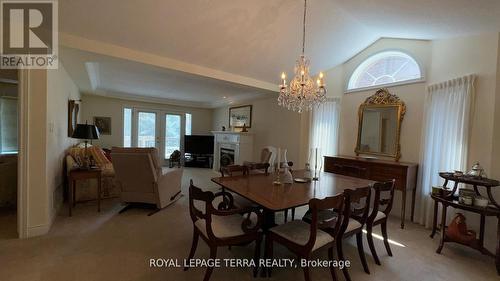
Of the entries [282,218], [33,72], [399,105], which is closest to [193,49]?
[33,72]

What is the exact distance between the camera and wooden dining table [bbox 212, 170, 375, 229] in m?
1.80

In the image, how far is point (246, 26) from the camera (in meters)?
2.91

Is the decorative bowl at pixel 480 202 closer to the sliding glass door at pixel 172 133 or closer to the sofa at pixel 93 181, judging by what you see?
the sofa at pixel 93 181

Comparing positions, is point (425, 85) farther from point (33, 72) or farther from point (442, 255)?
point (33, 72)

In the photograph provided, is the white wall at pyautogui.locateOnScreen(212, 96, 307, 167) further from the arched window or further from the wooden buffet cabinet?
the arched window

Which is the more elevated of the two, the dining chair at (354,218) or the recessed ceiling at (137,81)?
the recessed ceiling at (137,81)

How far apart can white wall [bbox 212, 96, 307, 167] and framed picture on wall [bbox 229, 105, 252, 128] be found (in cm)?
18

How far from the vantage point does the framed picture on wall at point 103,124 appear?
6.63 m

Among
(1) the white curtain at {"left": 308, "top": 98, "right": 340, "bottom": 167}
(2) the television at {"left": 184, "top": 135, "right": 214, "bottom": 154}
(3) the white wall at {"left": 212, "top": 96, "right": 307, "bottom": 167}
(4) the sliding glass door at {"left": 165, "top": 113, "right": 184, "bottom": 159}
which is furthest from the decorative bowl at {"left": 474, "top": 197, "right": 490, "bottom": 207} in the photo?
(4) the sliding glass door at {"left": 165, "top": 113, "right": 184, "bottom": 159}

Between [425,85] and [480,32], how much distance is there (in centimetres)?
82

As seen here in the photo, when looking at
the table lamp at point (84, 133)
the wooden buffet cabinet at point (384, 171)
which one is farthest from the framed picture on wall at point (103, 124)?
the wooden buffet cabinet at point (384, 171)

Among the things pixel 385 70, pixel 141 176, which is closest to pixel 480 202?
pixel 385 70

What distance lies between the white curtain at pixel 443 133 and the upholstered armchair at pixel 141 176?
3.93 meters

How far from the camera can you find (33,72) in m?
2.45
